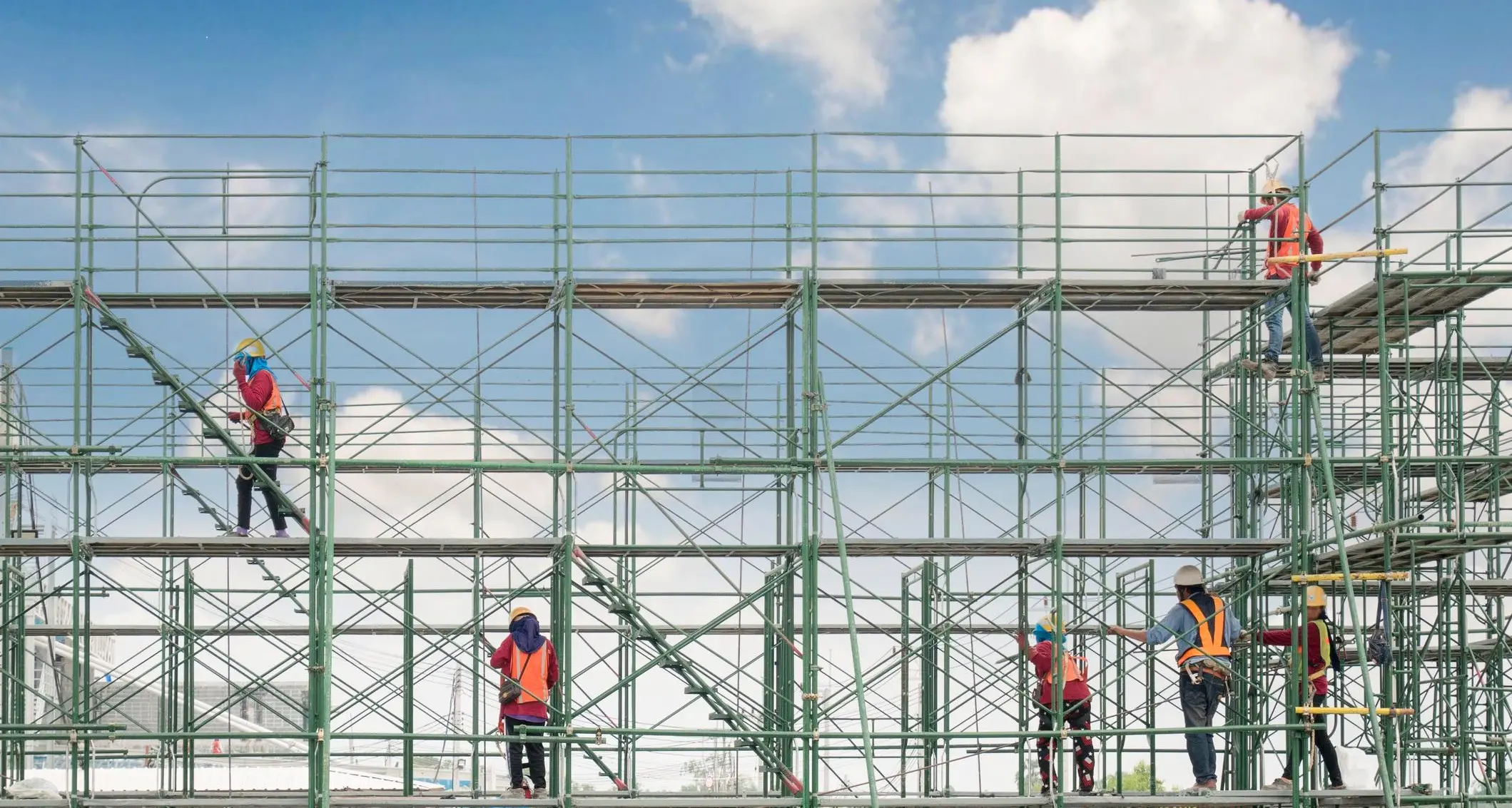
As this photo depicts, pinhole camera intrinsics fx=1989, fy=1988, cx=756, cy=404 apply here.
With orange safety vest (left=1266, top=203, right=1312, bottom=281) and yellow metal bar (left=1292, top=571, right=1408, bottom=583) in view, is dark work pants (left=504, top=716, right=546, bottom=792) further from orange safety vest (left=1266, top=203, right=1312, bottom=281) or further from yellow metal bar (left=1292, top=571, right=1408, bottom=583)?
orange safety vest (left=1266, top=203, right=1312, bottom=281)

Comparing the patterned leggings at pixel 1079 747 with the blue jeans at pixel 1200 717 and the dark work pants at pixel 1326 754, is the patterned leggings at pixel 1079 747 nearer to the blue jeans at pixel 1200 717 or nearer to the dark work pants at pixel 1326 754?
the blue jeans at pixel 1200 717

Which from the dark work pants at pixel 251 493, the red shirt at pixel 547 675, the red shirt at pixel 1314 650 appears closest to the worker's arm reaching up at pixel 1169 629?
the red shirt at pixel 1314 650

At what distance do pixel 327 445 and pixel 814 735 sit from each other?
5.90 meters

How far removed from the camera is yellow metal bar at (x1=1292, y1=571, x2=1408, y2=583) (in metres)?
19.6

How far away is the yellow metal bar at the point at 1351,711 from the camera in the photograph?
1947 cm

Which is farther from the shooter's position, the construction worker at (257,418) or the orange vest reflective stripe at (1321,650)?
the construction worker at (257,418)

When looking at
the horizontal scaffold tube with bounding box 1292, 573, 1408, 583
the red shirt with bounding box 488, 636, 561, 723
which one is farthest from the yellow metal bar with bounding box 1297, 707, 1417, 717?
the red shirt with bounding box 488, 636, 561, 723

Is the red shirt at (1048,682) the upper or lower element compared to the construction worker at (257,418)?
lower

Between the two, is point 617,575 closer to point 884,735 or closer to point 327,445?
point 327,445

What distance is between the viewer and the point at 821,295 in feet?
70.1

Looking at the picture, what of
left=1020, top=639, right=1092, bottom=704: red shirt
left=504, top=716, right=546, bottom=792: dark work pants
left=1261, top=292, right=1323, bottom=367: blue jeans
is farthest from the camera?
left=1261, top=292, right=1323, bottom=367: blue jeans

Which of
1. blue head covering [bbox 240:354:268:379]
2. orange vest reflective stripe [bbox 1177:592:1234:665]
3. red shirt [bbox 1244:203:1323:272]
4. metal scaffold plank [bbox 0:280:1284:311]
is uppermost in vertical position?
red shirt [bbox 1244:203:1323:272]

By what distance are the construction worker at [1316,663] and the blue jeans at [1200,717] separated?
786mm

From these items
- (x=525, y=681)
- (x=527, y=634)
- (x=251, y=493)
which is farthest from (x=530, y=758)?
(x=251, y=493)
